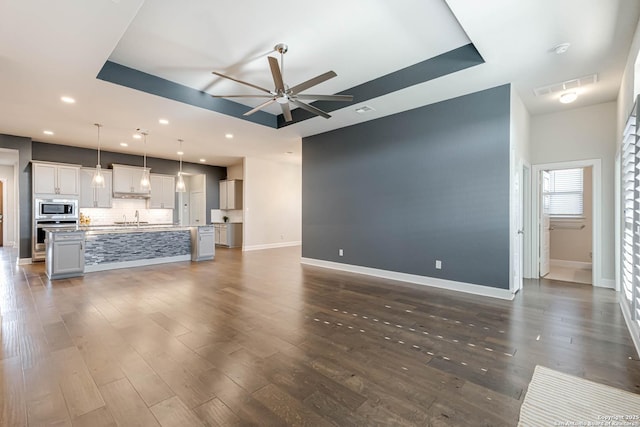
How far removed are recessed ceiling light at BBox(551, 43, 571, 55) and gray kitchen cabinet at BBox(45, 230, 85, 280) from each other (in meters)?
7.59

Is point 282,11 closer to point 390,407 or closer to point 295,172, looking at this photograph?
point 390,407

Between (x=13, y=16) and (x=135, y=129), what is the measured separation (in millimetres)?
A: 3708

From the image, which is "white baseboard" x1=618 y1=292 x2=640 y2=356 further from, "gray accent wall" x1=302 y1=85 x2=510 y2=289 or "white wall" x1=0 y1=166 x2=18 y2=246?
"white wall" x1=0 y1=166 x2=18 y2=246

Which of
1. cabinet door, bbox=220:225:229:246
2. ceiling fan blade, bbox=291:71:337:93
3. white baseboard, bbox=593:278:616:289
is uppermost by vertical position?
ceiling fan blade, bbox=291:71:337:93

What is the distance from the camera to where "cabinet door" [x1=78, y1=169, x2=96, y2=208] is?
7.68 meters

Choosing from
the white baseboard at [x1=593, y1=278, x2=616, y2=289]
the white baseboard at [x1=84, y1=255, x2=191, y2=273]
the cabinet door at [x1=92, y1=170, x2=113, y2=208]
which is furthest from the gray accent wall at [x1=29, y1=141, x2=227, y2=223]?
the white baseboard at [x1=593, y1=278, x2=616, y2=289]

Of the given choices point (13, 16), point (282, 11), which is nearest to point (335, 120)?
point (282, 11)

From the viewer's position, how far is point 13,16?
2.45 metres

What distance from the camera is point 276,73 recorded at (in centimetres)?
312

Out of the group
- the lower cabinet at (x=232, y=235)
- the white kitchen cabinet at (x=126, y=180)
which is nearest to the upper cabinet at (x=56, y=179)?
the white kitchen cabinet at (x=126, y=180)

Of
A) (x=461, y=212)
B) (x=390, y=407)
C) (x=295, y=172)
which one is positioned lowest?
(x=390, y=407)

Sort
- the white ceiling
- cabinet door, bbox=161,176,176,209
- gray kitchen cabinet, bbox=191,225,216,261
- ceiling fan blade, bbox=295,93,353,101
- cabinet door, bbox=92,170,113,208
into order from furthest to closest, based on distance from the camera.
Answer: cabinet door, bbox=161,176,176,209 < cabinet door, bbox=92,170,113,208 < gray kitchen cabinet, bbox=191,225,216,261 < ceiling fan blade, bbox=295,93,353,101 < the white ceiling

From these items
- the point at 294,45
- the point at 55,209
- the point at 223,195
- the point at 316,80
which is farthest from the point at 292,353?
the point at 223,195

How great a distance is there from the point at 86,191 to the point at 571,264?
475 inches
